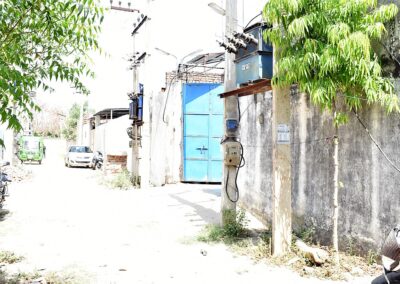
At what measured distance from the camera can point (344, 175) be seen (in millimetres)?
5203

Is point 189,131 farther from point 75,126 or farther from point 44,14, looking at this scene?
point 75,126

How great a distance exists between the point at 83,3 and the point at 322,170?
391 centimetres

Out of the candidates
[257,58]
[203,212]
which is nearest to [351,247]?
[257,58]

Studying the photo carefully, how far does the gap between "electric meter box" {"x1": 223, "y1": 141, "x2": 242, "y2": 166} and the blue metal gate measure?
24.6ft

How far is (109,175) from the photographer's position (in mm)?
16359

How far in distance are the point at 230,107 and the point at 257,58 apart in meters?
1.34

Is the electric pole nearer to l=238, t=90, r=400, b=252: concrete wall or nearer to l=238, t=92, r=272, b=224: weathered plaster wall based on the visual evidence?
l=238, t=92, r=272, b=224: weathered plaster wall

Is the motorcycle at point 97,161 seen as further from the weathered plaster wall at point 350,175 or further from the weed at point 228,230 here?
the weathered plaster wall at point 350,175

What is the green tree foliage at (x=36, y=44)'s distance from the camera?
3092 mm

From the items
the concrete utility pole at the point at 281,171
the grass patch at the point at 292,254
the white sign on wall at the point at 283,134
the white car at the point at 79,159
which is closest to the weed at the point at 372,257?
the grass patch at the point at 292,254

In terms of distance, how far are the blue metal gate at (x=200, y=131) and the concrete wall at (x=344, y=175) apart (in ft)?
21.4

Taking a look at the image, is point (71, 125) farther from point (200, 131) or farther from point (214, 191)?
point (214, 191)

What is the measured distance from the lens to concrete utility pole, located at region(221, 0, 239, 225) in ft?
22.0

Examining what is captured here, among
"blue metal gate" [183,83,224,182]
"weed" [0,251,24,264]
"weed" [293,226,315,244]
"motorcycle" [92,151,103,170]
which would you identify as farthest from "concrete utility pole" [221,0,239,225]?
"motorcycle" [92,151,103,170]
